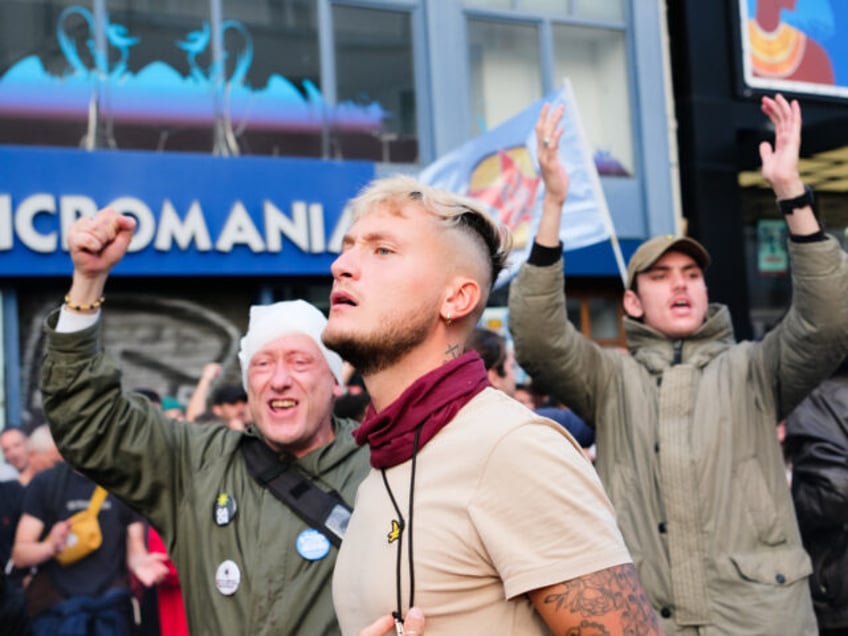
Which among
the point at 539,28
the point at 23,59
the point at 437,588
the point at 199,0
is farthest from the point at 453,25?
the point at 437,588

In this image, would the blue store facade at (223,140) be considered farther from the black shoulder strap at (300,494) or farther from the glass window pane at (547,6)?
the black shoulder strap at (300,494)

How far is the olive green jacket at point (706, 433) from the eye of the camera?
3555 mm

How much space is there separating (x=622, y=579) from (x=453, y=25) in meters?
10.6

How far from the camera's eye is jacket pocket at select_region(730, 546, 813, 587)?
11.6 ft

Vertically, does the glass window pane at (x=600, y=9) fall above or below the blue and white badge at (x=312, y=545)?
above

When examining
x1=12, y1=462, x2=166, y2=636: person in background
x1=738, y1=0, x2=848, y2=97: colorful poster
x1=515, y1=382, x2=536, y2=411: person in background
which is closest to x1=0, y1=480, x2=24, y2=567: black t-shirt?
x1=12, y1=462, x2=166, y2=636: person in background

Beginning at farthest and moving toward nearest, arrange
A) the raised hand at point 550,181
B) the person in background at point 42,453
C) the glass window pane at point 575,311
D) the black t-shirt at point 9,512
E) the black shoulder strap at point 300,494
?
the glass window pane at point 575,311 → the person in background at point 42,453 → the black t-shirt at point 9,512 → the raised hand at point 550,181 → the black shoulder strap at point 300,494

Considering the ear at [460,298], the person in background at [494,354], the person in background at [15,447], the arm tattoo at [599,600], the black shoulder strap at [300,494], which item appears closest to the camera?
the arm tattoo at [599,600]

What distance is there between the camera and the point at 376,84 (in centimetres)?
1149

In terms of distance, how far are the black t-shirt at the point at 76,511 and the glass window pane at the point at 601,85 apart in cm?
796

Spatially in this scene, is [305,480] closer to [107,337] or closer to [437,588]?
[437,588]

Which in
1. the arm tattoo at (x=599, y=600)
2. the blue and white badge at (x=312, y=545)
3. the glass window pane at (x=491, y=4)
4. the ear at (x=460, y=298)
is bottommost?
the blue and white badge at (x=312, y=545)

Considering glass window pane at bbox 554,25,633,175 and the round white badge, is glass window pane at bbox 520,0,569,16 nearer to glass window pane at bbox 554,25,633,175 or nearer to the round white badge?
glass window pane at bbox 554,25,633,175

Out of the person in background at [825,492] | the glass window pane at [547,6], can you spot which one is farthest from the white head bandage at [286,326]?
the glass window pane at [547,6]
